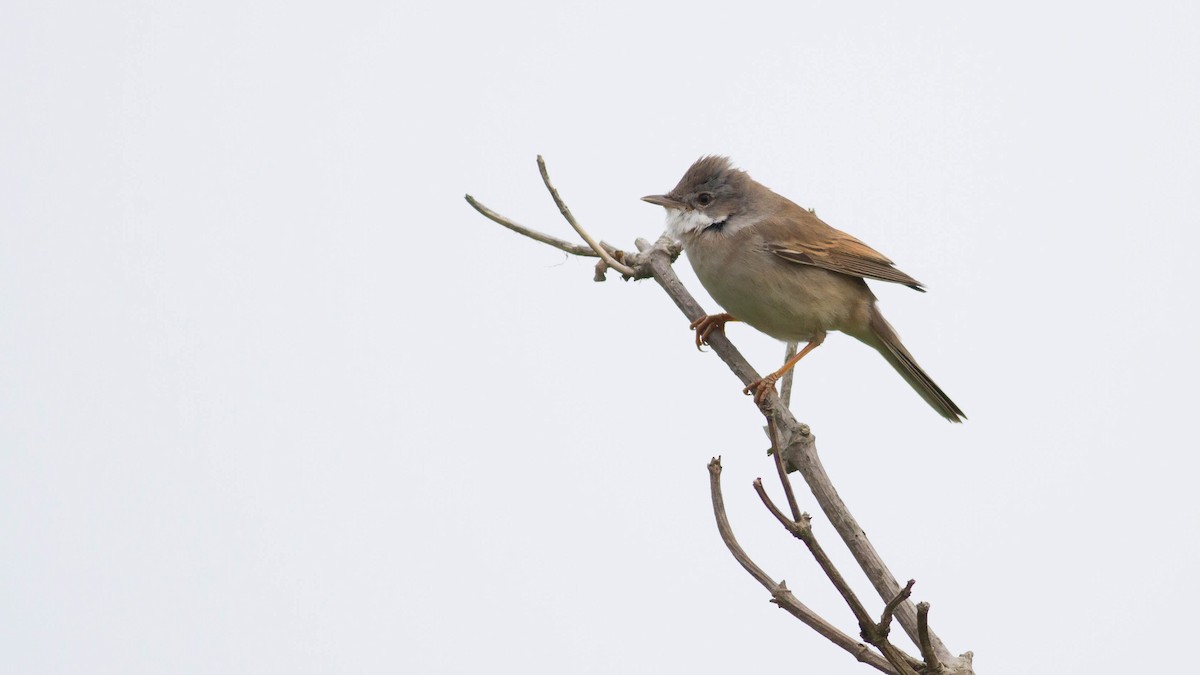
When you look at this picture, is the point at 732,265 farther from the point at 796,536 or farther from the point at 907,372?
the point at 796,536

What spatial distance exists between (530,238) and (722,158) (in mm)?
2976

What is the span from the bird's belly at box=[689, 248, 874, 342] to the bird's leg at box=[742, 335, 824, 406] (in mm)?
54

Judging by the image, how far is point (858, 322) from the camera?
6.76 meters

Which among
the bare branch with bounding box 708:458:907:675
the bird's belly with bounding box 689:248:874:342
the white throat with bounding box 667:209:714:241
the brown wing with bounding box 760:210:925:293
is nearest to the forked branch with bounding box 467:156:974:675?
the bare branch with bounding box 708:458:907:675

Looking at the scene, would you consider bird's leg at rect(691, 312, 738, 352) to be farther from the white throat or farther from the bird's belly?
the white throat

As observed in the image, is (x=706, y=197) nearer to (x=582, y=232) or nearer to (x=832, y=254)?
(x=832, y=254)

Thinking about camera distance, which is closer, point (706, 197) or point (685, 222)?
point (685, 222)

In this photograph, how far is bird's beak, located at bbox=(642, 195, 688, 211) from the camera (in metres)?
6.72

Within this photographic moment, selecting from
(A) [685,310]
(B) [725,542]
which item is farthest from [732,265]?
(B) [725,542]

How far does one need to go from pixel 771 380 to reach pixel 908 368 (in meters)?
1.55

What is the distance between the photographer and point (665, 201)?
265 inches

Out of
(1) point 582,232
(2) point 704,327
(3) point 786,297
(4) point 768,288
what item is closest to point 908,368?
(3) point 786,297

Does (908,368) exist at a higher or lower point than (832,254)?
lower

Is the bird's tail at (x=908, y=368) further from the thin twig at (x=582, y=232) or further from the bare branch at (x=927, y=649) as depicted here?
the bare branch at (x=927, y=649)
